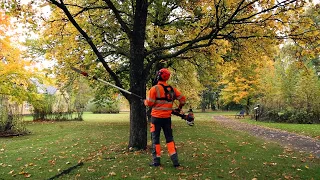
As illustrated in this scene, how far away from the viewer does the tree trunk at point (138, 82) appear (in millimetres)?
8953

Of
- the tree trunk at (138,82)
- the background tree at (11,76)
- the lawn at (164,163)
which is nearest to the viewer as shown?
the lawn at (164,163)

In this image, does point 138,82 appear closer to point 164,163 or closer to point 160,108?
point 160,108

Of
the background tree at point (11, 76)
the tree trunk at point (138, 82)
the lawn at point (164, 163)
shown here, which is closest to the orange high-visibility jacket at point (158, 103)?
the lawn at point (164, 163)

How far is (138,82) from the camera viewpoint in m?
9.04

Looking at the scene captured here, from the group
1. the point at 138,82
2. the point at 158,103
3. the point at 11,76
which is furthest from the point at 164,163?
the point at 11,76

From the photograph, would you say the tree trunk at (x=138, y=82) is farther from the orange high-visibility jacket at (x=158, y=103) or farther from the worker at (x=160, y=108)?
the orange high-visibility jacket at (x=158, y=103)

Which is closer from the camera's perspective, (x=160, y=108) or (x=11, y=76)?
(x=160, y=108)

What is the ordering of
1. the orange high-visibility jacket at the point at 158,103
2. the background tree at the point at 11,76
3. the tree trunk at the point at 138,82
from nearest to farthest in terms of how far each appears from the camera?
the orange high-visibility jacket at the point at 158,103 < the tree trunk at the point at 138,82 < the background tree at the point at 11,76

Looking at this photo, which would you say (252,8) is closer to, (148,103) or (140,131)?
(148,103)

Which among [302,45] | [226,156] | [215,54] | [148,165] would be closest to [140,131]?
[148,165]

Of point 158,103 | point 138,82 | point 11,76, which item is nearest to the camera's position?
point 158,103

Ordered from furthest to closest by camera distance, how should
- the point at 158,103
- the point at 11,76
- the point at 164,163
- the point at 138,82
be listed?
the point at 11,76 → the point at 138,82 → the point at 164,163 → the point at 158,103

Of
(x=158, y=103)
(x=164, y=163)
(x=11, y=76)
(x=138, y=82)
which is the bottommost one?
(x=164, y=163)

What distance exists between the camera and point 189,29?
1216cm
